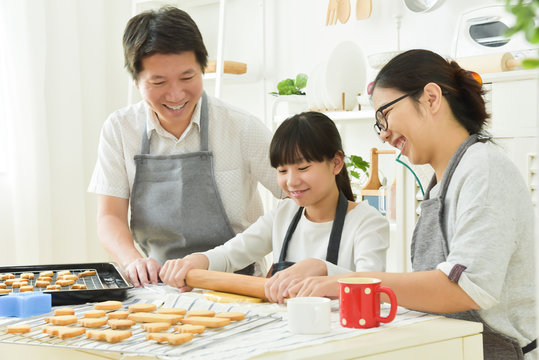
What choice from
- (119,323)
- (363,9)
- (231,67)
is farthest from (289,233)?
(231,67)

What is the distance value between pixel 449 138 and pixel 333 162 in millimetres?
457

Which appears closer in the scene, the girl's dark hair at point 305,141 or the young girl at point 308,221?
the young girl at point 308,221

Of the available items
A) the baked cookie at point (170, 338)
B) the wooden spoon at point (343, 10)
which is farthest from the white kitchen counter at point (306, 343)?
the wooden spoon at point (343, 10)

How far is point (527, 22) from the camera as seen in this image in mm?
434

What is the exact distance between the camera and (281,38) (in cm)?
345

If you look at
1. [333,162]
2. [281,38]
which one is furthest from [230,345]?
[281,38]

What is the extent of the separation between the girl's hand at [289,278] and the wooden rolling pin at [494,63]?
1237 mm

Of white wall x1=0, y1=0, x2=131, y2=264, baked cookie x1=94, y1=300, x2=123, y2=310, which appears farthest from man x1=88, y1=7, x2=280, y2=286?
white wall x1=0, y1=0, x2=131, y2=264

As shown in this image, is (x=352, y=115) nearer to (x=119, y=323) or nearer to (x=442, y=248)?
(x=442, y=248)

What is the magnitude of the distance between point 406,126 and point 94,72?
8.33 feet

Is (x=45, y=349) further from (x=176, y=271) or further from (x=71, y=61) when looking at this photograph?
(x=71, y=61)

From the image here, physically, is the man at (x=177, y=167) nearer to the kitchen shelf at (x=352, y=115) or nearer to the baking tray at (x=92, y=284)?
the baking tray at (x=92, y=284)

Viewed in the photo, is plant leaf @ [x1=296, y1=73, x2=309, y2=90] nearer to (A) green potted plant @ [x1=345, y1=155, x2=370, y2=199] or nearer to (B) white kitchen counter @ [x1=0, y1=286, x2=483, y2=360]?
(A) green potted plant @ [x1=345, y1=155, x2=370, y2=199]

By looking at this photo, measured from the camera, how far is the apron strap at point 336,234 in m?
1.60
